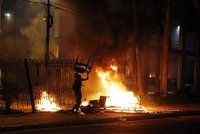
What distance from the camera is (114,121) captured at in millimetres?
17172

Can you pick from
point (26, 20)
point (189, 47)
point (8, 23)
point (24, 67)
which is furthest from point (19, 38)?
point (24, 67)

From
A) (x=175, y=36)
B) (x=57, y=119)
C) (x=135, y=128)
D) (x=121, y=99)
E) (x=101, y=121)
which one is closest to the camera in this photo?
(x=135, y=128)

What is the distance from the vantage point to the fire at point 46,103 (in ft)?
61.9

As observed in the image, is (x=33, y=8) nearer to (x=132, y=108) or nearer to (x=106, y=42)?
(x=106, y=42)

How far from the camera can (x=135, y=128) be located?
14875 millimetres

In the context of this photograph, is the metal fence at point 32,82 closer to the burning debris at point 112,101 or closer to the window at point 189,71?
the burning debris at point 112,101

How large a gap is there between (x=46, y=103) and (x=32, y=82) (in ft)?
4.39

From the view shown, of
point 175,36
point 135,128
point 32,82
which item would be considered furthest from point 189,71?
point 135,128

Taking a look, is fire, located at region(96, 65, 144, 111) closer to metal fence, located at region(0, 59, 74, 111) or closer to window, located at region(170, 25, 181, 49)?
metal fence, located at region(0, 59, 74, 111)

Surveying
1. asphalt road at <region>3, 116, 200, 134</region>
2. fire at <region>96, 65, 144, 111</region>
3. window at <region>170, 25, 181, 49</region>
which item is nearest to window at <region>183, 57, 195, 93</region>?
window at <region>170, 25, 181, 49</region>

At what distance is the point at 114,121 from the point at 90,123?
47.5 inches

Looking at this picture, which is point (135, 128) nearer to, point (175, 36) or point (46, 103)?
point (46, 103)

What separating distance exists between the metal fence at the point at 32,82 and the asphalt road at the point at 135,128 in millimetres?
3636

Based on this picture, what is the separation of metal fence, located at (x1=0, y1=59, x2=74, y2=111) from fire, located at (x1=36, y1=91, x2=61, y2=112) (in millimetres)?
160
